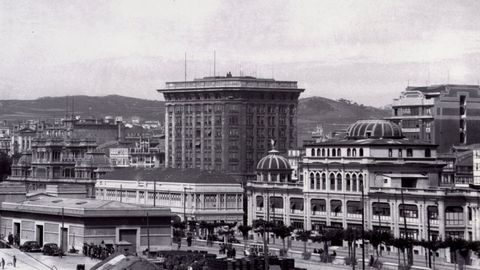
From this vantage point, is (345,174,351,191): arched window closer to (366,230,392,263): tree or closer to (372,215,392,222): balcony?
(372,215,392,222): balcony

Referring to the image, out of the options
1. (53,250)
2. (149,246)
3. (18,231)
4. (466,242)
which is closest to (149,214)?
(149,246)

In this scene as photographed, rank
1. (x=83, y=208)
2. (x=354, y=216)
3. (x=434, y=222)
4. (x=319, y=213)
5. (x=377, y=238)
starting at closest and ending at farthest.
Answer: (x=377, y=238) < (x=434, y=222) < (x=83, y=208) < (x=354, y=216) < (x=319, y=213)

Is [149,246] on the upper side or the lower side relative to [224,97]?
lower

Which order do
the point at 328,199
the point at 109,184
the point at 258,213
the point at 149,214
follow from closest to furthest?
1. the point at 149,214
2. the point at 328,199
3. the point at 258,213
4. the point at 109,184

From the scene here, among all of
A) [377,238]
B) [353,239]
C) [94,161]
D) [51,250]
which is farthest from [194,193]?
[94,161]

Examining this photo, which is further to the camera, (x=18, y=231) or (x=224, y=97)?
(x=224, y=97)

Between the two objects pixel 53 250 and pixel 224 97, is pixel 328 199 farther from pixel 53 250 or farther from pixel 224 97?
pixel 224 97

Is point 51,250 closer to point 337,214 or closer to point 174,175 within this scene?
point 337,214
